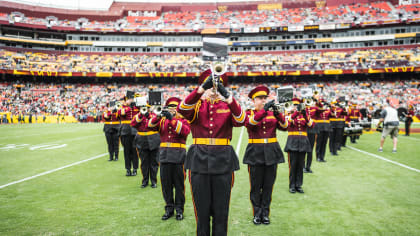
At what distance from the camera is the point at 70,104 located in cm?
3916

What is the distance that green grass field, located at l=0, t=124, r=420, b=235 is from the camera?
13.2ft

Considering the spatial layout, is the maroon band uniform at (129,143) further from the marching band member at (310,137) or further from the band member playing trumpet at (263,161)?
the marching band member at (310,137)

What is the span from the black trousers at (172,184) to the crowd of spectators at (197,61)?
40.9 metres

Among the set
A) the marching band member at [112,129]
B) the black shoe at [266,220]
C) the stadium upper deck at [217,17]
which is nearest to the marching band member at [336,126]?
the black shoe at [266,220]

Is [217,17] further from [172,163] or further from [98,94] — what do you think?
[172,163]

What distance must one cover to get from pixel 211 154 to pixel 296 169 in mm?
3657

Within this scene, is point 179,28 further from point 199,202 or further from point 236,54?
point 199,202

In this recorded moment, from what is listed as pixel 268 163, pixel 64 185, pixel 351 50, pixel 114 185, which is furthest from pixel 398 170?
pixel 351 50

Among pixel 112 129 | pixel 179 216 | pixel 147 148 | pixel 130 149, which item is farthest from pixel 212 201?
pixel 112 129

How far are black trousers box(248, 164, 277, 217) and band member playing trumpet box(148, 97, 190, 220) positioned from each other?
1273 millimetres

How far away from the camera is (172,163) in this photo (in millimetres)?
4574

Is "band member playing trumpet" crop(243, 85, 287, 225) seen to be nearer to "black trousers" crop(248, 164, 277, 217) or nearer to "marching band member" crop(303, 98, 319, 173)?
"black trousers" crop(248, 164, 277, 217)

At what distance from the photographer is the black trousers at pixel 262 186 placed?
432 centimetres

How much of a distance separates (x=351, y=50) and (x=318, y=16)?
1024cm
